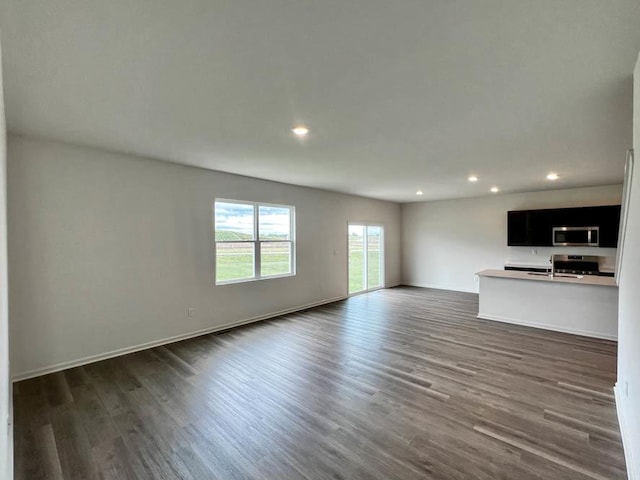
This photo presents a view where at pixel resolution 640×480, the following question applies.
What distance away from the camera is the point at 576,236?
6316 millimetres

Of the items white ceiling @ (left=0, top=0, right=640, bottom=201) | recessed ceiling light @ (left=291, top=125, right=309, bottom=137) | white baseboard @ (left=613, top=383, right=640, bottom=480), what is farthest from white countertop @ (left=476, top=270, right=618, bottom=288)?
recessed ceiling light @ (left=291, top=125, right=309, bottom=137)

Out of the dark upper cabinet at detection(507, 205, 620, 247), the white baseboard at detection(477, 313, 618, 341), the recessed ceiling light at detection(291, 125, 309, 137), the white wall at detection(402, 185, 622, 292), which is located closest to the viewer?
the recessed ceiling light at detection(291, 125, 309, 137)

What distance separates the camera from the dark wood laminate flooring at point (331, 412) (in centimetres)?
197

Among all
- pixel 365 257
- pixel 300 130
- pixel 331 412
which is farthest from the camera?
pixel 365 257

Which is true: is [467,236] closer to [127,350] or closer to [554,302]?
[554,302]

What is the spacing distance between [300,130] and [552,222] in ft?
21.1

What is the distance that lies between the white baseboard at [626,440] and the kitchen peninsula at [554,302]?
7.09 ft

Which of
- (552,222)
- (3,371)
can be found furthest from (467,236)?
(3,371)

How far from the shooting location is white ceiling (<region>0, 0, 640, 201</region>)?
147 centimetres

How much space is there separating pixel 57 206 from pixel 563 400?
17.9ft

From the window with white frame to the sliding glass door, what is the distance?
2218 millimetres

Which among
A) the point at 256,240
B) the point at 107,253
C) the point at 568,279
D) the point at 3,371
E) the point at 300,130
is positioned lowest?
the point at 3,371

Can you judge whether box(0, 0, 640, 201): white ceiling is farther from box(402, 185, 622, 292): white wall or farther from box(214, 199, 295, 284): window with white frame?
box(402, 185, 622, 292): white wall

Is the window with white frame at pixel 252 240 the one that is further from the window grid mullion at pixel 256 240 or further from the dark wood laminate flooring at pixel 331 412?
the dark wood laminate flooring at pixel 331 412
